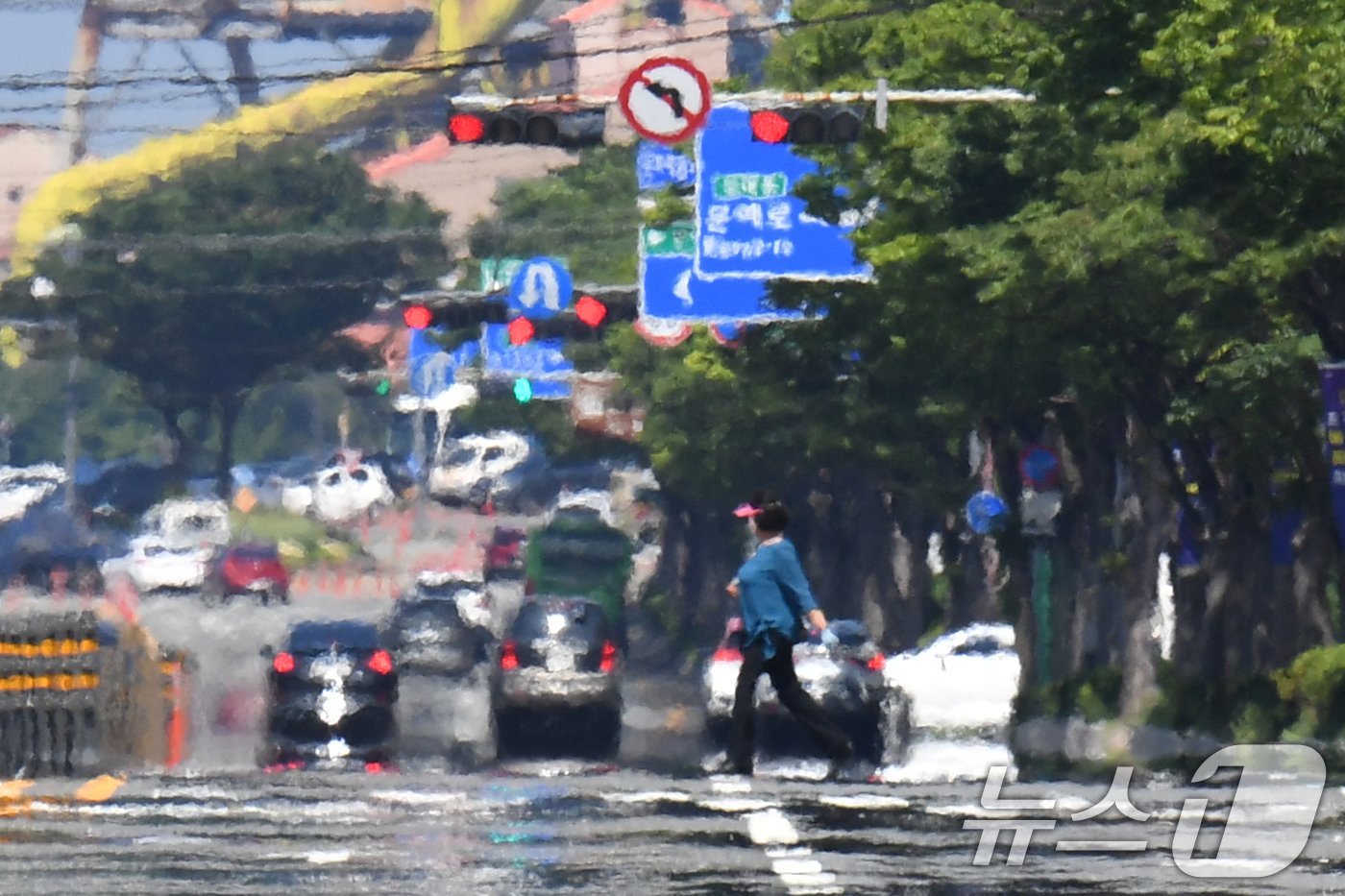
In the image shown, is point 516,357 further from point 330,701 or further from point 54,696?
point 54,696

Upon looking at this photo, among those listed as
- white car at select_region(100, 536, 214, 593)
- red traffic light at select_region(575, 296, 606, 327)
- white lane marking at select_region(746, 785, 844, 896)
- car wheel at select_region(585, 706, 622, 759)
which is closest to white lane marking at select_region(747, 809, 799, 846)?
white lane marking at select_region(746, 785, 844, 896)

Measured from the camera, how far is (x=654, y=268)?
37.4 meters

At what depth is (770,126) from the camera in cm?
2528

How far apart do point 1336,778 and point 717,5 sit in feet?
377

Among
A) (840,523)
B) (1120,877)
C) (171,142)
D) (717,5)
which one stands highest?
(717,5)

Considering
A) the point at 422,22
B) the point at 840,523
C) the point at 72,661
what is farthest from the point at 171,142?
the point at 72,661

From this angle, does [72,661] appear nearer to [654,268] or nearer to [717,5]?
[654,268]

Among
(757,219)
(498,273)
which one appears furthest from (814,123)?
(498,273)

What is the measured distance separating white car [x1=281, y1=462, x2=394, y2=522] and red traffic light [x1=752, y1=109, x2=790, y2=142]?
7839 centimetres

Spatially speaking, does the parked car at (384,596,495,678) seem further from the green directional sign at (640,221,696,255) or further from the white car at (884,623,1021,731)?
the white car at (884,623,1021,731)

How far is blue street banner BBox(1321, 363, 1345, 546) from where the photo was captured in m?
25.6

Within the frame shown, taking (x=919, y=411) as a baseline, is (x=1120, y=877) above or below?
below

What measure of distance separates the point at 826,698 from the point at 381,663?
14.2 ft

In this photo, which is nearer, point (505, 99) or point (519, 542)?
point (505, 99)
